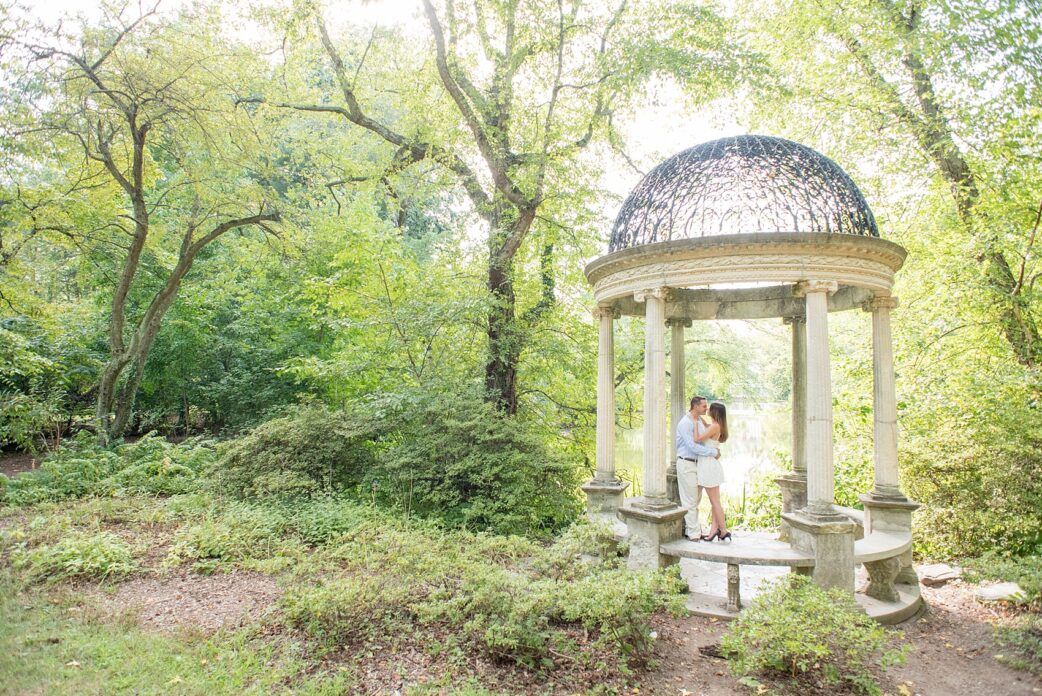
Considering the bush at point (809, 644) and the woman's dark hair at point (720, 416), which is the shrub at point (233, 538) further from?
the woman's dark hair at point (720, 416)

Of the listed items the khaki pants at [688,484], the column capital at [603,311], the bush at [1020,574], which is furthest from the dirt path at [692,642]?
the column capital at [603,311]

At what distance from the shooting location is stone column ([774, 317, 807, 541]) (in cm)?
854

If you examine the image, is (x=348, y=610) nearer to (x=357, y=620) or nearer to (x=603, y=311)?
(x=357, y=620)

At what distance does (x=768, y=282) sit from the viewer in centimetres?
722

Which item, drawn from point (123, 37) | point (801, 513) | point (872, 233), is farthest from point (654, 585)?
point (123, 37)

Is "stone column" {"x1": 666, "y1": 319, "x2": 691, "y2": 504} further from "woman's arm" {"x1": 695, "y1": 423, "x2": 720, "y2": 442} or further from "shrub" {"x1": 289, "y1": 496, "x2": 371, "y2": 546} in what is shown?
"shrub" {"x1": 289, "y1": 496, "x2": 371, "y2": 546}

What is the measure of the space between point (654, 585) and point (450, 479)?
395 centimetres

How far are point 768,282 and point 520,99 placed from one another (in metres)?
6.58

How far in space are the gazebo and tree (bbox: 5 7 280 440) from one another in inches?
356

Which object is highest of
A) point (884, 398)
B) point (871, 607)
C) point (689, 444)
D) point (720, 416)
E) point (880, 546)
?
point (884, 398)

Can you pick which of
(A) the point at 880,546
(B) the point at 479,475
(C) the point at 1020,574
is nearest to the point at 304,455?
A: (B) the point at 479,475

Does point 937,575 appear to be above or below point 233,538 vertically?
below

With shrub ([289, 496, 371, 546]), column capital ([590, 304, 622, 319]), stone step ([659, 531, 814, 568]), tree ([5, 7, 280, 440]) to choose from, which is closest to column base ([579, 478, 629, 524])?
stone step ([659, 531, 814, 568])

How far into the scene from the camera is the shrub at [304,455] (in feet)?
29.9
